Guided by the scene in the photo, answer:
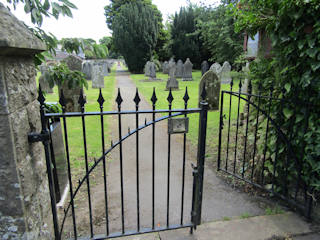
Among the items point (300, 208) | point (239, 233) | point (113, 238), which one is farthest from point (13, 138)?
point (300, 208)

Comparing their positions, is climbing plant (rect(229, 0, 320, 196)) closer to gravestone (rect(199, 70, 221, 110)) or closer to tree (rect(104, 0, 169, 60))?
gravestone (rect(199, 70, 221, 110))

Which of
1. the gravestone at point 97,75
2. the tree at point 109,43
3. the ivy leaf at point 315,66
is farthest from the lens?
the gravestone at point 97,75

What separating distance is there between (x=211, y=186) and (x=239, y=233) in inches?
43.0

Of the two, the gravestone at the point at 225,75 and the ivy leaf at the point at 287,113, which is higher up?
the gravestone at the point at 225,75

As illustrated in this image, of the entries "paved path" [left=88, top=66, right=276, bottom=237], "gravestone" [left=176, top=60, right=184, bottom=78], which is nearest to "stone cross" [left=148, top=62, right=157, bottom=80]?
"gravestone" [left=176, top=60, right=184, bottom=78]

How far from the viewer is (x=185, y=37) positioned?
28297 millimetres

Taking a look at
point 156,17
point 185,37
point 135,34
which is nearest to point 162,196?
point 135,34

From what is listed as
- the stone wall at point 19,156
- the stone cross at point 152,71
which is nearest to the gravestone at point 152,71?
the stone cross at point 152,71

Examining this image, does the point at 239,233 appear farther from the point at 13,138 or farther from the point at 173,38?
the point at 173,38

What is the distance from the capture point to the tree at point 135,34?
85.9 feet

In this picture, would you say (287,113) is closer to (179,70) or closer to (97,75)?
(97,75)

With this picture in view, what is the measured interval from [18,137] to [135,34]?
26.5 meters

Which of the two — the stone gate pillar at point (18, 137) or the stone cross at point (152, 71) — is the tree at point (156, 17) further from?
the stone gate pillar at point (18, 137)

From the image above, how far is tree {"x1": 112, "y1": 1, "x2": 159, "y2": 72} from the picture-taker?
26172 mm
